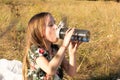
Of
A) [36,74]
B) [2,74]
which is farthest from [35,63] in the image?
[2,74]

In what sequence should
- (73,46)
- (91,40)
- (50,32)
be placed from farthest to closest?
(91,40)
(73,46)
(50,32)

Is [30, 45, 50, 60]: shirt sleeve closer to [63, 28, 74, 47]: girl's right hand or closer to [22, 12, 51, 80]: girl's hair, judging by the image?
[22, 12, 51, 80]: girl's hair

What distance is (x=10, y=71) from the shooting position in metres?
3.68

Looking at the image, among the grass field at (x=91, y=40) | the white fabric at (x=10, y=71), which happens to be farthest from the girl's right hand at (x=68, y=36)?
the white fabric at (x=10, y=71)

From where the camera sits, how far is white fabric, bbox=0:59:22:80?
11.7ft

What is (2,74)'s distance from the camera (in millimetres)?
3639

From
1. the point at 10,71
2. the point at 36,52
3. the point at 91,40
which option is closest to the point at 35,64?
the point at 36,52

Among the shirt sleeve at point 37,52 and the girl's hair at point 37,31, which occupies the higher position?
the girl's hair at point 37,31

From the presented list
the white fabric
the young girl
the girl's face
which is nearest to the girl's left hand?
the young girl

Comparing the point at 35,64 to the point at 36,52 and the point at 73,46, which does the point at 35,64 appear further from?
the point at 73,46

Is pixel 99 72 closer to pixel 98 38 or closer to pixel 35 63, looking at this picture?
pixel 98 38

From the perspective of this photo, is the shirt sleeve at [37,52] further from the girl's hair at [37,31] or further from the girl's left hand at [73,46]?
the girl's left hand at [73,46]

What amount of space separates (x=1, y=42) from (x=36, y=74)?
2.82m

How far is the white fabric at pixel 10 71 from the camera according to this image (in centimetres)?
358
